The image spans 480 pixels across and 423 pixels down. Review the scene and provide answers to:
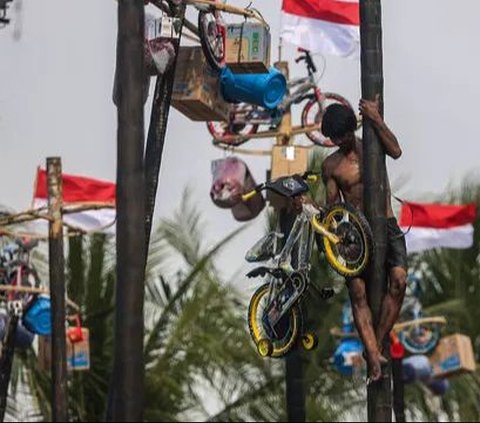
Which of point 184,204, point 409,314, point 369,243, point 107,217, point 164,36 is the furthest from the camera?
point 184,204

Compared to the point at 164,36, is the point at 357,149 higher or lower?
lower

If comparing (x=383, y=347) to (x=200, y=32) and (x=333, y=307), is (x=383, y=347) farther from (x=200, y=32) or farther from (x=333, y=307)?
(x=333, y=307)

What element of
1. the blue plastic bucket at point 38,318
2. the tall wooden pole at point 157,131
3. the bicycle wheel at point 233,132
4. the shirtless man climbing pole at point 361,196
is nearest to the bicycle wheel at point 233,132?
the bicycle wheel at point 233,132

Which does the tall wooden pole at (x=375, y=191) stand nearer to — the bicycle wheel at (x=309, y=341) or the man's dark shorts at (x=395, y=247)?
the man's dark shorts at (x=395, y=247)

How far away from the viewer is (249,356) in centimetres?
3828

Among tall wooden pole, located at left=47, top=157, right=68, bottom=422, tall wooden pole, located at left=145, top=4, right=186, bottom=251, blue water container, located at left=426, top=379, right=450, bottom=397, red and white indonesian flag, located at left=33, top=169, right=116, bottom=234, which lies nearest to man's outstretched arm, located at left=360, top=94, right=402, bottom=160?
tall wooden pole, located at left=145, top=4, right=186, bottom=251

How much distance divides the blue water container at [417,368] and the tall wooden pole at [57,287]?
8791mm

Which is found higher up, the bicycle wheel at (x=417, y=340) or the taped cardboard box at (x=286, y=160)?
the taped cardboard box at (x=286, y=160)

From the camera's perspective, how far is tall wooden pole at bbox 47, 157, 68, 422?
2450 centimetres

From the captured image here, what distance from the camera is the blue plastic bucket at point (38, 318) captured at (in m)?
26.2

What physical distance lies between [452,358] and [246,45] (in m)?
15.4

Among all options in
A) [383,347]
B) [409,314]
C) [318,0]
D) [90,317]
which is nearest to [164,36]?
[383,347]

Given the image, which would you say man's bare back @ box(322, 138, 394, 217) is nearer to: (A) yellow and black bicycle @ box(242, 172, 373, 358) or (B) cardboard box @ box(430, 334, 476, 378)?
(A) yellow and black bicycle @ box(242, 172, 373, 358)

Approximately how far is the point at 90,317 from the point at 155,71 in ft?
68.5
